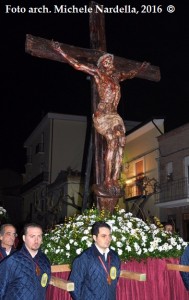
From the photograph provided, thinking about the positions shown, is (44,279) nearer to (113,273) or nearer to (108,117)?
(113,273)

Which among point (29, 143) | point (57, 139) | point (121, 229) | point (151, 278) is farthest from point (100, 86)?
point (29, 143)

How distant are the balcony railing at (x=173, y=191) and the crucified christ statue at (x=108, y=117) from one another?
12664 millimetres

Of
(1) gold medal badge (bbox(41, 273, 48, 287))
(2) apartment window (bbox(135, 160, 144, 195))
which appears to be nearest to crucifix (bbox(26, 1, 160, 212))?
(1) gold medal badge (bbox(41, 273, 48, 287))

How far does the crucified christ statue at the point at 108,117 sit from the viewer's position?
6191 mm

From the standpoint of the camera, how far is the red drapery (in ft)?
15.7

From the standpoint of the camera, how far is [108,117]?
6297 millimetres

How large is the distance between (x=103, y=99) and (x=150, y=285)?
10.3 ft

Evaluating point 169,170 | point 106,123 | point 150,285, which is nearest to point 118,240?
point 150,285

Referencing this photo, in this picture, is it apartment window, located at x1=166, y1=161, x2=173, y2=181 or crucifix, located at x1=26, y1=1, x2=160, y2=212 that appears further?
apartment window, located at x1=166, y1=161, x2=173, y2=181

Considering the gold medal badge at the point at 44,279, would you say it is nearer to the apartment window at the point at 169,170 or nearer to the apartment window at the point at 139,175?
the apartment window at the point at 169,170

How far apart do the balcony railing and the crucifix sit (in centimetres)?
1247

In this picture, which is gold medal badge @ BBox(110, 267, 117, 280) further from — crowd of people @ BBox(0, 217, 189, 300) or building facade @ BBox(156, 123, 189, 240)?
building facade @ BBox(156, 123, 189, 240)

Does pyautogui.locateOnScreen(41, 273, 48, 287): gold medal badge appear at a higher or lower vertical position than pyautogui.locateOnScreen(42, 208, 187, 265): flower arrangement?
lower

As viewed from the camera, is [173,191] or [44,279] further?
[173,191]
